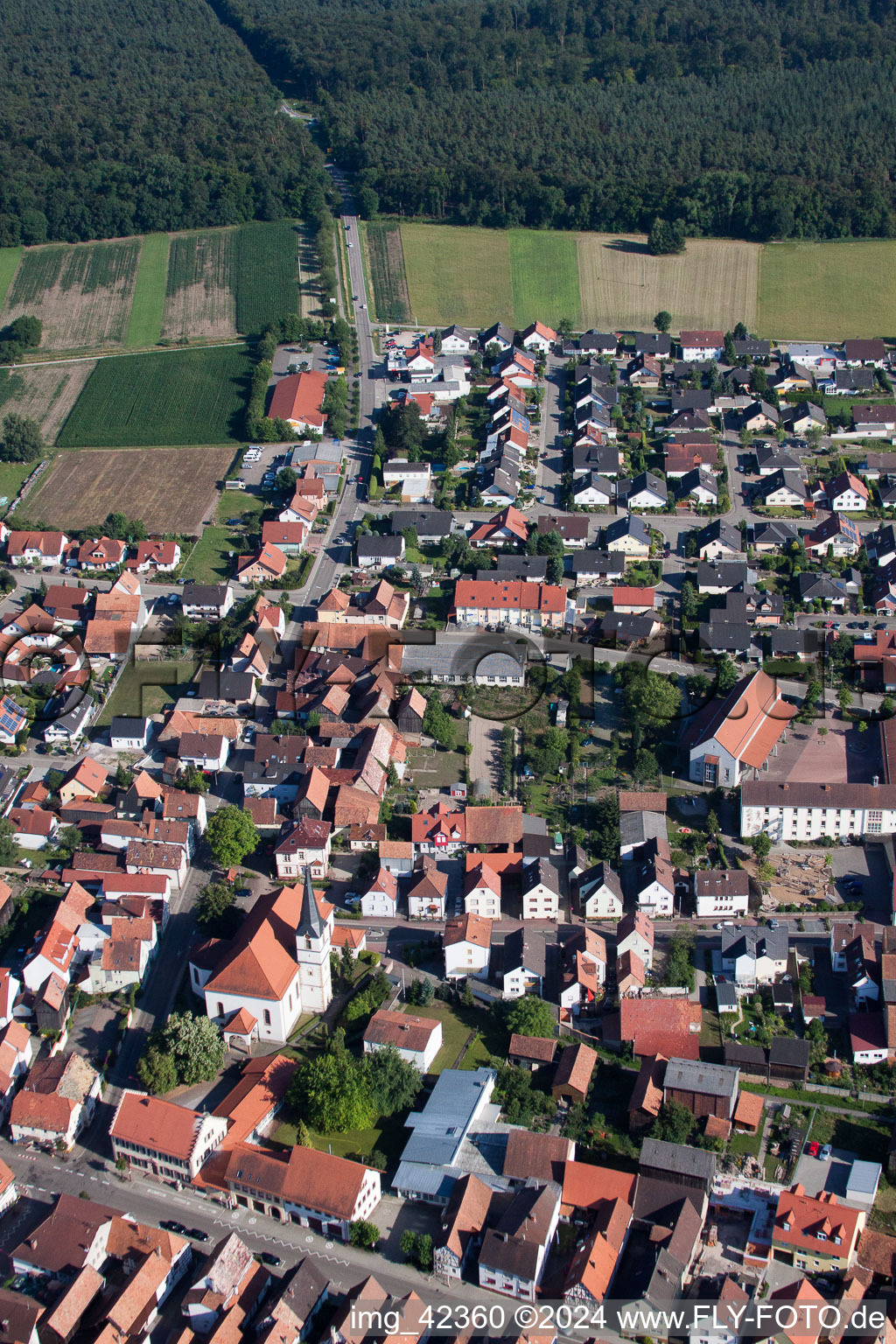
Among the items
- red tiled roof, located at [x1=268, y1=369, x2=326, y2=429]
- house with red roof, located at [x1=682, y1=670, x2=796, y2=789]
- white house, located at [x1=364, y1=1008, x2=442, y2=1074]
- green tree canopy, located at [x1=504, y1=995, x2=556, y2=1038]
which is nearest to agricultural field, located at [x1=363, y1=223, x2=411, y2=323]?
red tiled roof, located at [x1=268, y1=369, x2=326, y2=429]

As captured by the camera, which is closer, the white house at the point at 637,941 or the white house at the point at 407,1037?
the white house at the point at 407,1037

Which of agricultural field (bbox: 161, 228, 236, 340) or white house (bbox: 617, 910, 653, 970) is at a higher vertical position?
agricultural field (bbox: 161, 228, 236, 340)

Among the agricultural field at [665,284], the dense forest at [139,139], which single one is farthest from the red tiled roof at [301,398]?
the dense forest at [139,139]

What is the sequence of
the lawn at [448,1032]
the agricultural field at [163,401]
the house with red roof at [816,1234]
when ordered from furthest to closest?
the agricultural field at [163,401] < the lawn at [448,1032] < the house with red roof at [816,1234]

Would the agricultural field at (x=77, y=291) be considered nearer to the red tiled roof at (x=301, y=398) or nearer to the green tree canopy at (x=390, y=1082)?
the red tiled roof at (x=301, y=398)

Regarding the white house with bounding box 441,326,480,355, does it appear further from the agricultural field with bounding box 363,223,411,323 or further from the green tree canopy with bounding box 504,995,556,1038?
the green tree canopy with bounding box 504,995,556,1038

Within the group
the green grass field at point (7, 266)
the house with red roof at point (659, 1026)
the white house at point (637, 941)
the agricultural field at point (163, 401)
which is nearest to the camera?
the house with red roof at point (659, 1026)

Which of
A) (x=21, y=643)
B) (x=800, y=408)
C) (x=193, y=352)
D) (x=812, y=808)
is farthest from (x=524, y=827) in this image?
(x=193, y=352)
